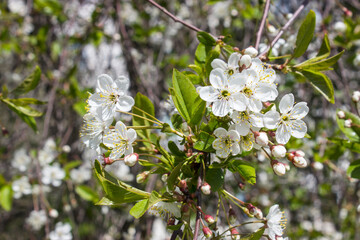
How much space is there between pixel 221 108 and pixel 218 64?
0.63 ft

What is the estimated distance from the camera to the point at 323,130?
3104 mm

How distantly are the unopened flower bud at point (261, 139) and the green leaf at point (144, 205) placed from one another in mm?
370

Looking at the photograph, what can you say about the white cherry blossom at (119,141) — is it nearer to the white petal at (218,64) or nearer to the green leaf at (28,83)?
the white petal at (218,64)

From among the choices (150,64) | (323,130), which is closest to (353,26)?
(323,130)

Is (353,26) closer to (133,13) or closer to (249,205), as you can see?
(249,205)

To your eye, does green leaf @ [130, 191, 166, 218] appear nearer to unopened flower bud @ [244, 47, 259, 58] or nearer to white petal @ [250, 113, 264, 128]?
white petal @ [250, 113, 264, 128]

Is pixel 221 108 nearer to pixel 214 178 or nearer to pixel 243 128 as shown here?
pixel 243 128

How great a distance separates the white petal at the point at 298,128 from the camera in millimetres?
1156

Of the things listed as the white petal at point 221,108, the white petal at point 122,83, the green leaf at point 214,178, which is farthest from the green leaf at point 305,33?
the white petal at point 122,83

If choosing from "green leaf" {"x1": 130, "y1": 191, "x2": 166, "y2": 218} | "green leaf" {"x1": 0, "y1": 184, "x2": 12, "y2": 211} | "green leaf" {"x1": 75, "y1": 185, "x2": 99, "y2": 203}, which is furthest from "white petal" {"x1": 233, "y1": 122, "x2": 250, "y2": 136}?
"green leaf" {"x1": 0, "y1": 184, "x2": 12, "y2": 211}

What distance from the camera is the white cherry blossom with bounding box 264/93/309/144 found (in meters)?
1.13

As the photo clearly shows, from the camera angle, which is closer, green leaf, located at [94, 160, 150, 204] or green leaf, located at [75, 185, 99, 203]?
green leaf, located at [94, 160, 150, 204]

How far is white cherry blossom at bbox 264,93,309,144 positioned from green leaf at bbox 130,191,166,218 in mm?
462

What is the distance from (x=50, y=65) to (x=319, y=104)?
3067mm
